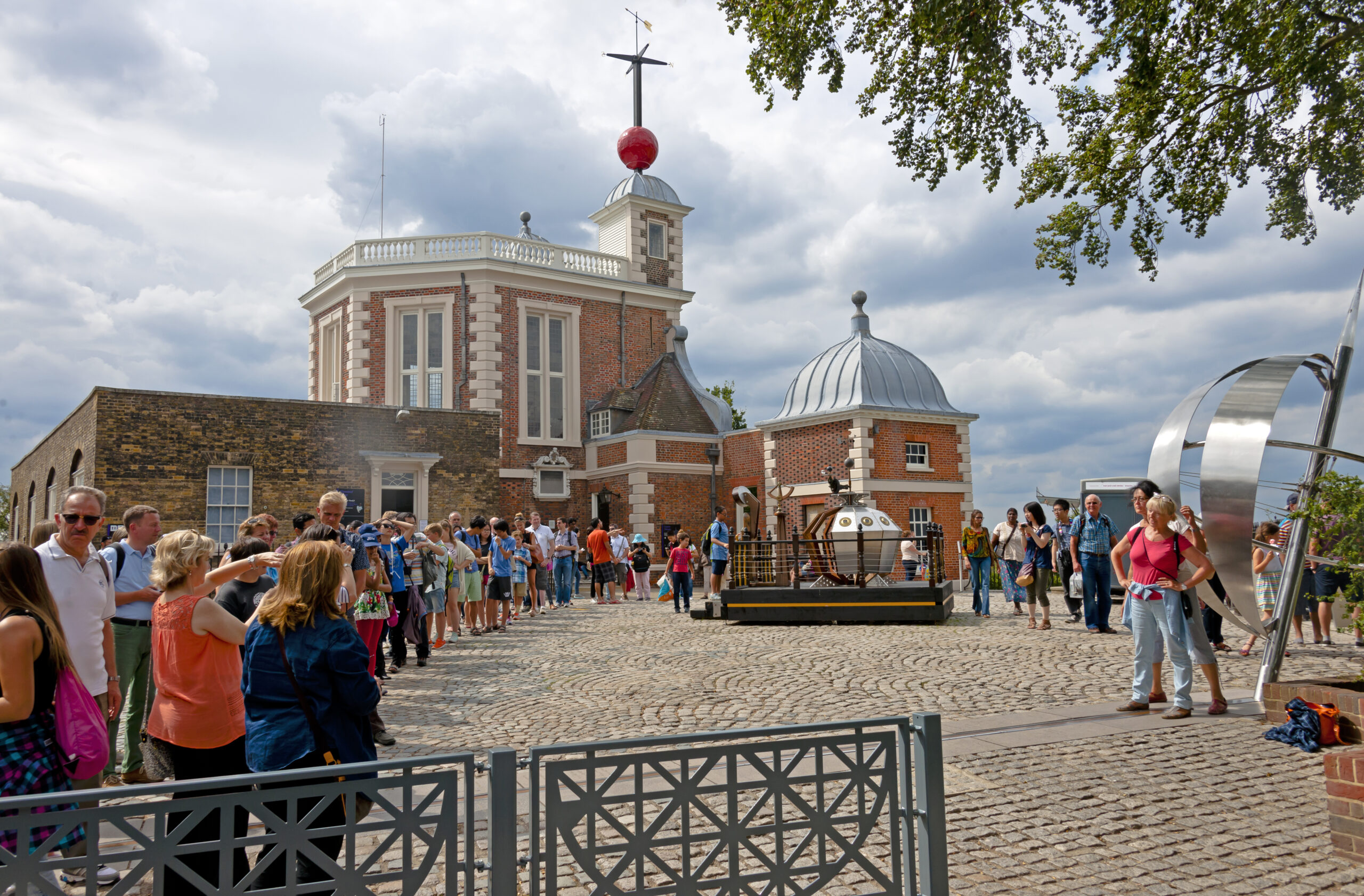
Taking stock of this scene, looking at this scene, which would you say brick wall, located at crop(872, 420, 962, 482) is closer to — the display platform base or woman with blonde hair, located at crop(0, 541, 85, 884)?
the display platform base

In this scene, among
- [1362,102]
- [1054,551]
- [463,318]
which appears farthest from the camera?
[463,318]

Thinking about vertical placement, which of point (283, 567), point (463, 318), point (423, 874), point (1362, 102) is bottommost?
point (423, 874)

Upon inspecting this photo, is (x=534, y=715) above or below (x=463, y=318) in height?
below

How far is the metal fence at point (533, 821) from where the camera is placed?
266 cm

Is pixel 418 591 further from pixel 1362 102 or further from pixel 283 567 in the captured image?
pixel 1362 102

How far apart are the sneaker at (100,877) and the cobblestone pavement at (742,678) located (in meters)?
1.92

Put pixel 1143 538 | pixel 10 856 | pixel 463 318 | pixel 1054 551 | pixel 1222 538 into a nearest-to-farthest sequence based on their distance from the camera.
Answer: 1. pixel 10 856
2. pixel 1222 538
3. pixel 1143 538
4. pixel 1054 551
5. pixel 463 318

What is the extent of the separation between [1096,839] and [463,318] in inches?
1062

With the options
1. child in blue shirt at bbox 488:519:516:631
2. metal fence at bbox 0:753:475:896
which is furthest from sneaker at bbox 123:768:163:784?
child in blue shirt at bbox 488:519:516:631

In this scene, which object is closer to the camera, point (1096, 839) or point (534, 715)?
point (1096, 839)

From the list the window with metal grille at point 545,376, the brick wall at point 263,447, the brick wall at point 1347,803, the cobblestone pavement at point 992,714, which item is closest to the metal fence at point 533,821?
the cobblestone pavement at point 992,714

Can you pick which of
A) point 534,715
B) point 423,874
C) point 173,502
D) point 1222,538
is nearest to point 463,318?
point 173,502

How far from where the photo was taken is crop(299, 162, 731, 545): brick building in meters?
29.0

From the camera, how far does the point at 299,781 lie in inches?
137
